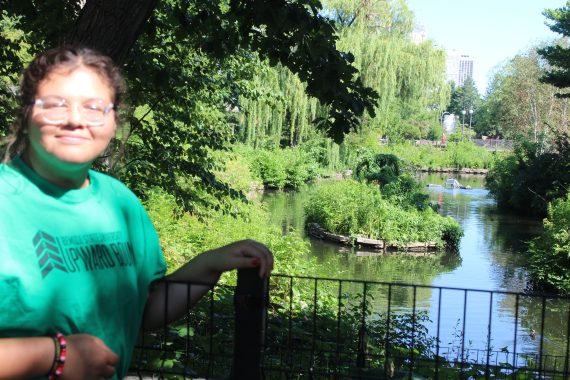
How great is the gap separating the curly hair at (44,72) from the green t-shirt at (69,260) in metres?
0.08

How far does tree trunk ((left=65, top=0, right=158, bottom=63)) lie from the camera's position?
12.4 ft

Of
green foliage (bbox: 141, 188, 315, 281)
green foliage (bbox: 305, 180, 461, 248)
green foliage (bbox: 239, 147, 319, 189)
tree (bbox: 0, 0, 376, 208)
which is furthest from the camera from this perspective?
green foliage (bbox: 239, 147, 319, 189)

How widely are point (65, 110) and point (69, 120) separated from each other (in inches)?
1.1

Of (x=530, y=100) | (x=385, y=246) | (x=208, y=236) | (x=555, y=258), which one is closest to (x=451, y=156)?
(x=530, y=100)

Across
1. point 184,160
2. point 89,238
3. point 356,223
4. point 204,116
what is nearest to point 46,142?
point 89,238

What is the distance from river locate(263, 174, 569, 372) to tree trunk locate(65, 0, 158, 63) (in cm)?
265

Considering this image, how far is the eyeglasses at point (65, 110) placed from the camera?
1.29 m

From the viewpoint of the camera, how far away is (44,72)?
135 cm

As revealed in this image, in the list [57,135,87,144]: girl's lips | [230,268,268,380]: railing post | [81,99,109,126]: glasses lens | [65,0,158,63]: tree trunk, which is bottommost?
[230,268,268,380]: railing post

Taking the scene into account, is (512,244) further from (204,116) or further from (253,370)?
(253,370)

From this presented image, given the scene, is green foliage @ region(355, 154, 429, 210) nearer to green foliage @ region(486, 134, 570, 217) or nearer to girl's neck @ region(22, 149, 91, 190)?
green foliage @ region(486, 134, 570, 217)

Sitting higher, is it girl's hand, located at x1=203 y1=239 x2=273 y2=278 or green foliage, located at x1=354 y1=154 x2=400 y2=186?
girl's hand, located at x1=203 y1=239 x2=273 y2=278

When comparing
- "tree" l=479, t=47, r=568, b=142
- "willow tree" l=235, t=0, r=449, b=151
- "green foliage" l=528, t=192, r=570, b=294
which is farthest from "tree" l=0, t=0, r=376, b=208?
"tree" l=479, t=47, r=568, b=142

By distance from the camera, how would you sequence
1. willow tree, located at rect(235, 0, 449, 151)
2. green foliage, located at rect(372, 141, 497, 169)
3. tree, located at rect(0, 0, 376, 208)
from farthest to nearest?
green foliage, located at rect(372, 141, 497, 169)
willow tree, located at rect(235, 0, 449, 151)
tree, located at rect(0, 0, 376, 208)
